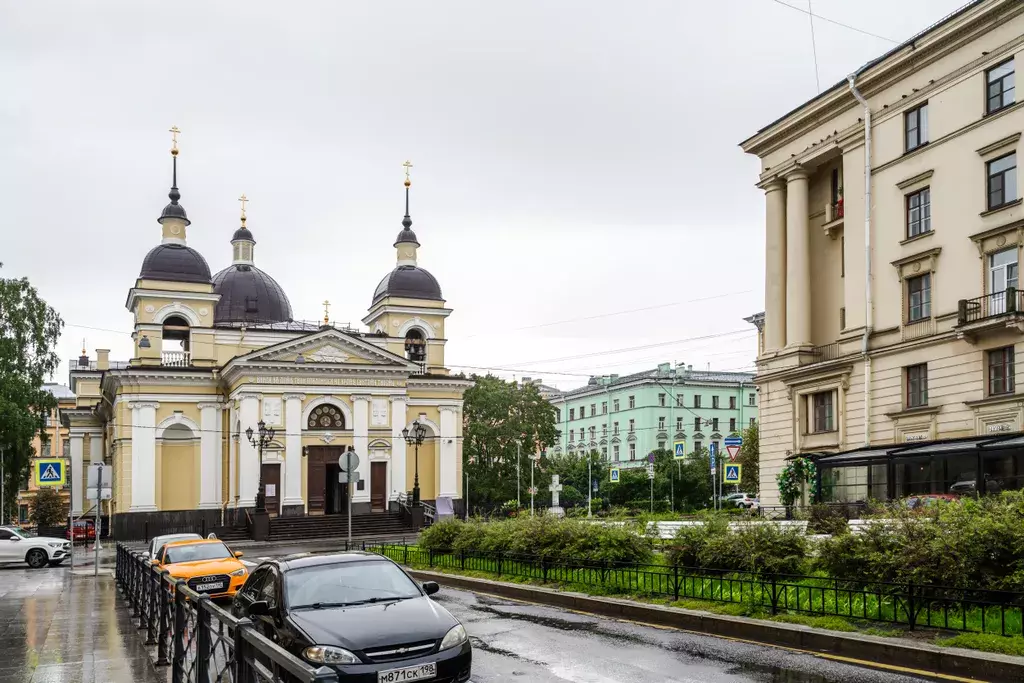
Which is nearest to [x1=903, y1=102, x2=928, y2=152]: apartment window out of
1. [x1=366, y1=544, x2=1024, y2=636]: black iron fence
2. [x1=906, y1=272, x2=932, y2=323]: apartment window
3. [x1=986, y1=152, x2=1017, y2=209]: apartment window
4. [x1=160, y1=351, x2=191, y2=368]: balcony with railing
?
[x1=986, y1=152, x2=1017, y2=209]: apartment window

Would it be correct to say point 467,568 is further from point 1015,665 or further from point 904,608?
point 1015,665

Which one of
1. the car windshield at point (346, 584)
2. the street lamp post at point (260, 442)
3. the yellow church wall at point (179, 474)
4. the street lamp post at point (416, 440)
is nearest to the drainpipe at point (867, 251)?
the street lamp post at point (416, 440)

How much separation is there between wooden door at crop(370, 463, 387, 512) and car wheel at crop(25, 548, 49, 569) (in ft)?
68.9

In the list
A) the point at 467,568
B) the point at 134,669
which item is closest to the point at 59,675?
the point at 134,669

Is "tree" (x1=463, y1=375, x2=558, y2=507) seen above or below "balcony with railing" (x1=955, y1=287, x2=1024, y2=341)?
below

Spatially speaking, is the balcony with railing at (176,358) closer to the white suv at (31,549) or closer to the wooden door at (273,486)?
the wooden door at (273,486)

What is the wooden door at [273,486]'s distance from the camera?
169 feet

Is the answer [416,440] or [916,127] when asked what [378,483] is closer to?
[416,440]

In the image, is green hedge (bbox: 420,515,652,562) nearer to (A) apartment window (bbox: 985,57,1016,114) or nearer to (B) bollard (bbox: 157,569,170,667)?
(B) bollard (bbox: 157,569,170,667)

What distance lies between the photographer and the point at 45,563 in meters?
36.0

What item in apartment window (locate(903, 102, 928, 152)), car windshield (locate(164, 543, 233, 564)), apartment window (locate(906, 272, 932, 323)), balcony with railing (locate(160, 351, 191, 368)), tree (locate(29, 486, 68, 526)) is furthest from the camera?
tree (locate(29, 486, 68, 526))

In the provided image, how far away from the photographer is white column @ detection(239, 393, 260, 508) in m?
51.1

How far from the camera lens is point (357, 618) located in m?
9.78

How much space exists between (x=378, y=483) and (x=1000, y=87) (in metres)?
37.7
